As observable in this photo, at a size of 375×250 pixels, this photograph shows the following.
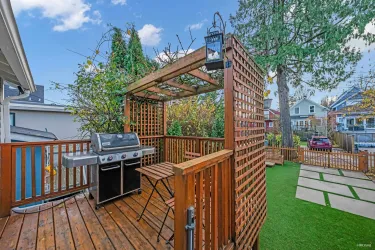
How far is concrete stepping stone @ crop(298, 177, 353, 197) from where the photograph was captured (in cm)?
478

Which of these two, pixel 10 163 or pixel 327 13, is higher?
pixel 327 13

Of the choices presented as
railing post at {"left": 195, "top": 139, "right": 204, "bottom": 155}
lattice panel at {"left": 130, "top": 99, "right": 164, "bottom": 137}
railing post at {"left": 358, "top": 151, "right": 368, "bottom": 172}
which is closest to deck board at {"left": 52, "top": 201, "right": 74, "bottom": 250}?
lattice panel at {"left": 130, "top": 99, "right": 164, "bottom": 137}

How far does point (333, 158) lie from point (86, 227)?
9.77 m

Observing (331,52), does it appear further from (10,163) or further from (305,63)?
(10,163)

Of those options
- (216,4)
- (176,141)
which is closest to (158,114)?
(176,141)

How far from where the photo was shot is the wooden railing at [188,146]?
162 inches

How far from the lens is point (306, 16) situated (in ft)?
21.8

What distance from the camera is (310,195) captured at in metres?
4.51

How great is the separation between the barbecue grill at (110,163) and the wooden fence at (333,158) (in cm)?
763

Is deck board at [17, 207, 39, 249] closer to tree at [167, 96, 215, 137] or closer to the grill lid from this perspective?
the grill lid

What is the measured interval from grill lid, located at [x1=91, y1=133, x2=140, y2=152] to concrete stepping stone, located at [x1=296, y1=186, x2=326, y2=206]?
4.50 m

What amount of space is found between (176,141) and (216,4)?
194 inches

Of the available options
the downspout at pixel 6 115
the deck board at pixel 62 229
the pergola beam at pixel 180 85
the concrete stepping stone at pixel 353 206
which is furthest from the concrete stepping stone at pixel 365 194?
the downspout at pixel 6 115

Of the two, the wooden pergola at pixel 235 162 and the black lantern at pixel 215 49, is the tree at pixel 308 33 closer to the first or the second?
the wooden pergola at pixel 235 162
